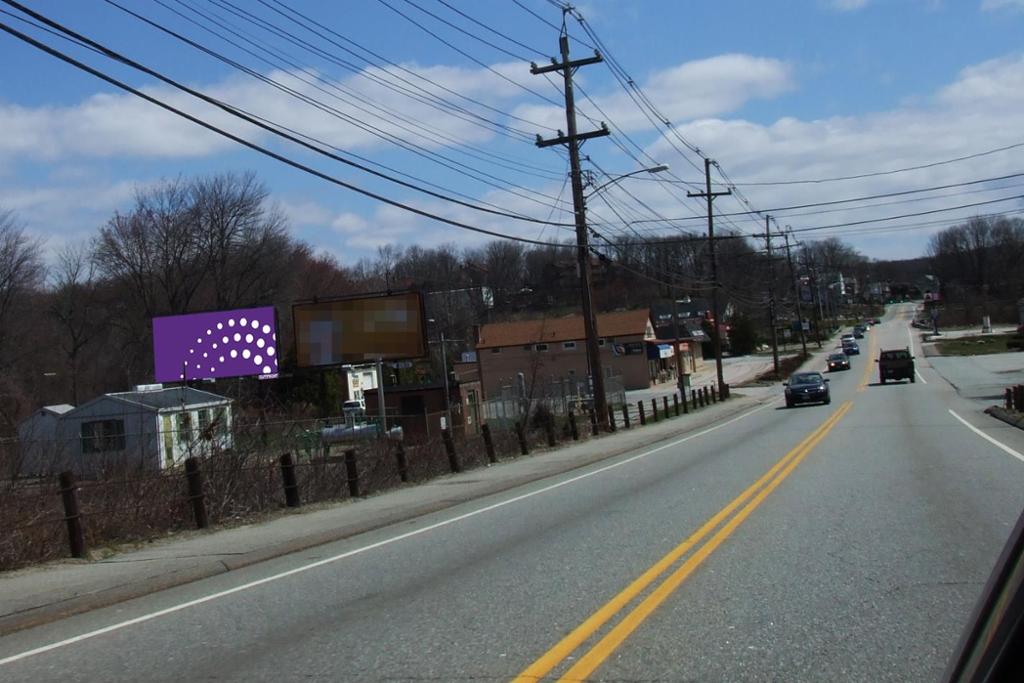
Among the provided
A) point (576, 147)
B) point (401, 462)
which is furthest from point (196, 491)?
point (576, 147)

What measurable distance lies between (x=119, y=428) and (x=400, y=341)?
414 inches

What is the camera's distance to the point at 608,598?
741 centimetres

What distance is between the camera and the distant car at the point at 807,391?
1708 inches

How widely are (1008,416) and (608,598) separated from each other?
75.9ft

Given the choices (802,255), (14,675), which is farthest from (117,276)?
(802,255)

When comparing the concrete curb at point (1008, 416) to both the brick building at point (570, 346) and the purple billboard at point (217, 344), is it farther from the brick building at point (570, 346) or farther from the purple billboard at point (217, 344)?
the brick building at point (570, 346)

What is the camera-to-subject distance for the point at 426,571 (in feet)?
30.2

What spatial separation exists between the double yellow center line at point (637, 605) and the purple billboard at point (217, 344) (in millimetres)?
34207

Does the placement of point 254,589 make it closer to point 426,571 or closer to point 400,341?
point 426,571

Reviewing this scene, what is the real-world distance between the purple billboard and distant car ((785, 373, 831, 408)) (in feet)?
78.9

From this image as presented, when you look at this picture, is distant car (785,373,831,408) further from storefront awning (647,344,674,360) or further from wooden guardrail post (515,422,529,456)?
storefront awning (647,344,674,360)

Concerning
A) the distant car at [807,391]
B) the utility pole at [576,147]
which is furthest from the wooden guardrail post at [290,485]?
the distant car at [807,391]

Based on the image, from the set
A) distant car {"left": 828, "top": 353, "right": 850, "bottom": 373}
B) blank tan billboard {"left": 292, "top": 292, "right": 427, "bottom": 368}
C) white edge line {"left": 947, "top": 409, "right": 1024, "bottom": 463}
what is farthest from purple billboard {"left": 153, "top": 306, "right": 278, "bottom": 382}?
distant car {"left": 828, "top": 353, "right": 850, "bottom": 373}

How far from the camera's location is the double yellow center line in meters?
5.68
